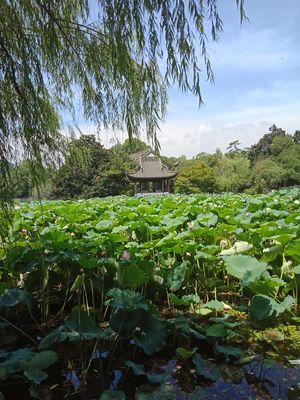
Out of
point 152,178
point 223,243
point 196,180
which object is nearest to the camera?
point 223,243

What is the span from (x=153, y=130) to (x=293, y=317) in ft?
4.28

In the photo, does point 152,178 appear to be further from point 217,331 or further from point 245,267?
point 217,331

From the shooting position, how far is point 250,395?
152 centimetres

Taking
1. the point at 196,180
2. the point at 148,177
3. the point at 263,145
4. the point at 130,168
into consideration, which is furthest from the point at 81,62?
the point at 263,145

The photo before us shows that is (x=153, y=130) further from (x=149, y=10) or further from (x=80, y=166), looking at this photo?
(x=80, y=166)

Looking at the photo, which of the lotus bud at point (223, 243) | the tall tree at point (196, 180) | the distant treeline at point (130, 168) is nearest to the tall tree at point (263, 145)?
the distant treeline at point (130, 168)

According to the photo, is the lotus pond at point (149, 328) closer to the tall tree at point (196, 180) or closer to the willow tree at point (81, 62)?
the willow tree at point (81, 62)

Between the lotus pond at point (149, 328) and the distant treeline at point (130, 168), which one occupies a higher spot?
the distant treeline at point (130, 168)

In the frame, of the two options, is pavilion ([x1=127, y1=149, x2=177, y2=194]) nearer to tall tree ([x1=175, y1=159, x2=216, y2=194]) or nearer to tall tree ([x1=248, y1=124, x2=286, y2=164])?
tall tree ([x1=175, y1=159, x2=216, y2=194])

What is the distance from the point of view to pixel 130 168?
8.66 ft

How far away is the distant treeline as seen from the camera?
212 centimetres

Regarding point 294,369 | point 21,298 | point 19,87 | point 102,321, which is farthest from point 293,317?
point 19,87

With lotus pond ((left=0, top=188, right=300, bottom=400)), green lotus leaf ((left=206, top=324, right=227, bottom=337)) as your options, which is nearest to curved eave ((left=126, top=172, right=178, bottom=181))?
lotus pond ((left=0, top=188, right=300, bottom=400))

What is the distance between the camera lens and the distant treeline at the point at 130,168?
2.12 meters
